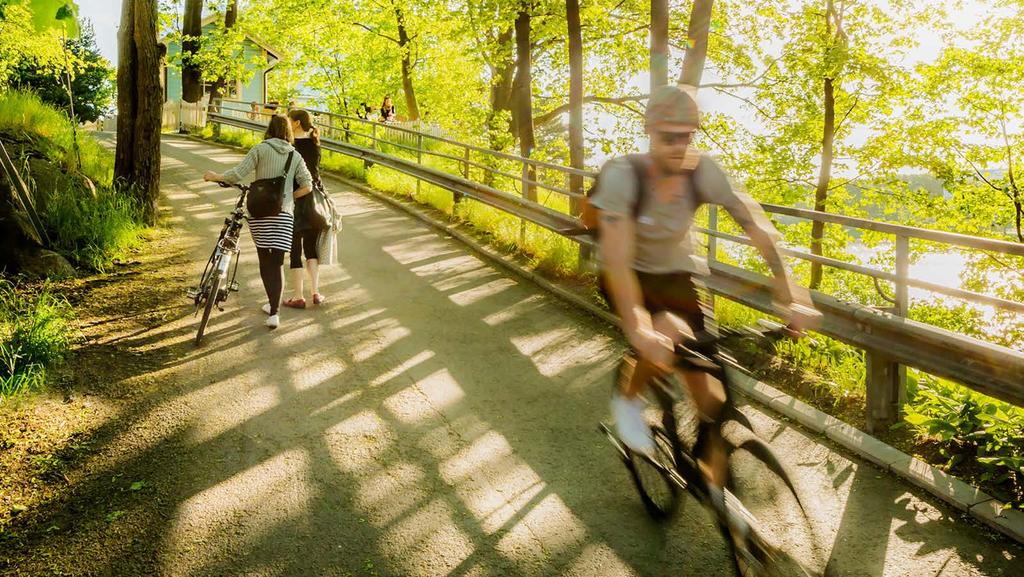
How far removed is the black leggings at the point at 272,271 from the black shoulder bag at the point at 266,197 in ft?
1.24

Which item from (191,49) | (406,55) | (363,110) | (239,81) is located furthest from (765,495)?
(239,81)

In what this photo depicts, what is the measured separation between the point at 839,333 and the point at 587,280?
14.0 feet

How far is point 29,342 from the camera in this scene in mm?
5945

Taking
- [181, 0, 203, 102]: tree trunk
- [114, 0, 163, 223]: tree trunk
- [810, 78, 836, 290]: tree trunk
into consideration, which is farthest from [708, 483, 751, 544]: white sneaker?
[181, 0, 203, 102]: tree trunk

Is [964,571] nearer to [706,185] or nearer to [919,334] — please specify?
[919,334]

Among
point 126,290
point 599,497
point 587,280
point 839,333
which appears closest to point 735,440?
point 599,497

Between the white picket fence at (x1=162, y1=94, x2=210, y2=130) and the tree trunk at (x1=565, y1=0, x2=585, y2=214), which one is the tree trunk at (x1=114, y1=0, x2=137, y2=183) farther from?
the white picket fence at (x1=162, y1=94, x2=210, y2=130)

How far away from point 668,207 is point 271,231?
4669 mm

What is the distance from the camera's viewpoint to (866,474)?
4.66 m

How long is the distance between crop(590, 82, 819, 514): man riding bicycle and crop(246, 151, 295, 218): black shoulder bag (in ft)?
14.0

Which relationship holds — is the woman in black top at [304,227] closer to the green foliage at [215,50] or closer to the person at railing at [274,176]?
the person at railing at [274,176]

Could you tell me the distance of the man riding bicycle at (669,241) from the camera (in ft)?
11.1

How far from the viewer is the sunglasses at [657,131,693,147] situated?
338 cm

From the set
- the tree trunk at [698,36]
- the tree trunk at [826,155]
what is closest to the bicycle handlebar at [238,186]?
the tree trunk at [698,36]
